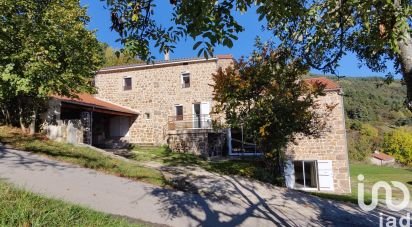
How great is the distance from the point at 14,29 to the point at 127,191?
28.7 ft

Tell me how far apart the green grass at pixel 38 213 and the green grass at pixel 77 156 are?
5299 mm

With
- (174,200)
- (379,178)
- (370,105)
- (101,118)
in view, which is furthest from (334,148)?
(370,105)

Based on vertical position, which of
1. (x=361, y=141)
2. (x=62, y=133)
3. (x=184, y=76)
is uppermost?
(x=184, y=76)

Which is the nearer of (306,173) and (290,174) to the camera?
(290,174)

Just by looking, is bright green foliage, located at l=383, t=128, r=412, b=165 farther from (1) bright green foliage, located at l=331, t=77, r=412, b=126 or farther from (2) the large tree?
(2) the large tree

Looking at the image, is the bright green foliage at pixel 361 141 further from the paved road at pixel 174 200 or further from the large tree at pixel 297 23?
the large tree at pixel 297 23

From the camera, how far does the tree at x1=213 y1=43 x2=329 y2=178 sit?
518 inches

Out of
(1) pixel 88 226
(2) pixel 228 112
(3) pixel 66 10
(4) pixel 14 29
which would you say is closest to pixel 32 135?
(4) pixel 14 29

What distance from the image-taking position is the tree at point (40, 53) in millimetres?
12953

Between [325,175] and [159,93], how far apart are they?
13.9 metres

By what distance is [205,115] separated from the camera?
81.7ft

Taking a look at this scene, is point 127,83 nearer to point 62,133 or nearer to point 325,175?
point 62,133

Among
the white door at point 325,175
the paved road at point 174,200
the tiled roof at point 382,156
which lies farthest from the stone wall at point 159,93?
the tiled roof at point 382,156

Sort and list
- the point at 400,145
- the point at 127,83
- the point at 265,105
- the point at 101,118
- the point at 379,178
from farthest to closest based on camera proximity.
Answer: the point at 400,145
the point at 127,83
the point at 379,178
the point at 101,118
the point at 265,105
